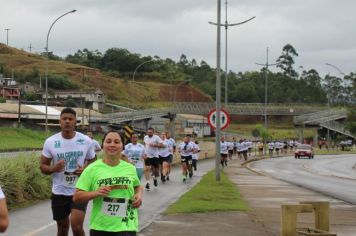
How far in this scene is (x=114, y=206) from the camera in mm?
6012

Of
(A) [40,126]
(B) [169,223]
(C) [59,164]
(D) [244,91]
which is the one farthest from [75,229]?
(D) [244,91]

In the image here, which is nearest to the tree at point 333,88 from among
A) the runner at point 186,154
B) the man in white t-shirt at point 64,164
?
the runner at point 186,154

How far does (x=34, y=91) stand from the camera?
412ft

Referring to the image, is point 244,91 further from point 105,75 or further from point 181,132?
point 181,132

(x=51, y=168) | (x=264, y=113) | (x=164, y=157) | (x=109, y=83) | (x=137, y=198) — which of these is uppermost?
(x=109, y=83)

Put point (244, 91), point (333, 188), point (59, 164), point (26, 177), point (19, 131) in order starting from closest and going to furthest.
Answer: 1. point (59, 164)
2. point (26, 177)
3. point (333, 188)
4. point (19, 131)
5. point (244, 91)

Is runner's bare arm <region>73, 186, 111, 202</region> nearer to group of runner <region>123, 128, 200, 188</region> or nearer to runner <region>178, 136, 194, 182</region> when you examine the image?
group of runner <region>123, 128, 200, 188</region>

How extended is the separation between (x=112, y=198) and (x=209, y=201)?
34.6ft

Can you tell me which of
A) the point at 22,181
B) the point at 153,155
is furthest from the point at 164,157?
the point at 22,181

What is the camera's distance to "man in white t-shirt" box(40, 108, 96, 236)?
846 cm

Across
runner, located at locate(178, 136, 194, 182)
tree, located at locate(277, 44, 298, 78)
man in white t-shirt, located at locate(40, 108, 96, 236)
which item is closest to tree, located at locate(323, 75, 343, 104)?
tree, located at locate(277, 44, 298, 78)

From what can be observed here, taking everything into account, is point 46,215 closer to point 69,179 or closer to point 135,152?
point 135,152

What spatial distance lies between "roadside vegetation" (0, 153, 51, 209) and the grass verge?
3404 mm

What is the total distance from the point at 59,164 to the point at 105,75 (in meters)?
166
